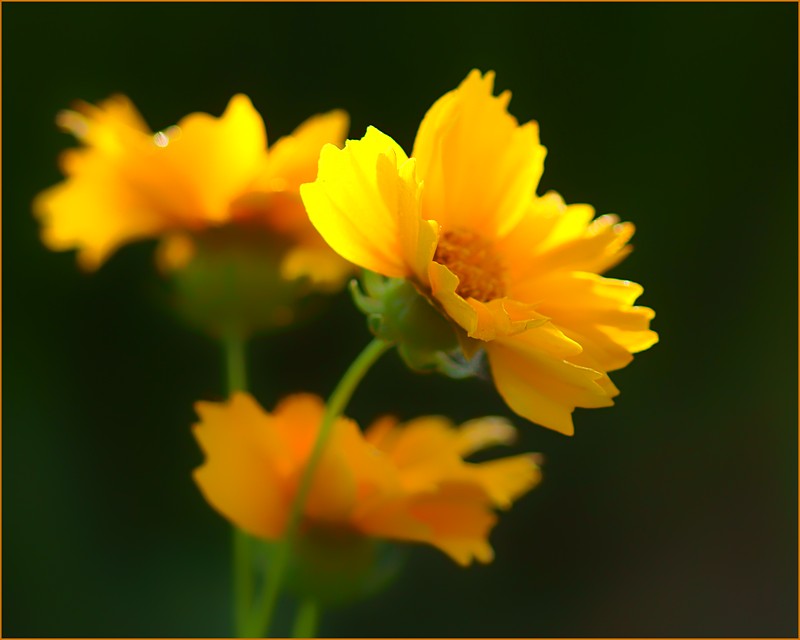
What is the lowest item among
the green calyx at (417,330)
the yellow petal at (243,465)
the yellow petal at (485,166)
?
the yellow petal at (243,465)

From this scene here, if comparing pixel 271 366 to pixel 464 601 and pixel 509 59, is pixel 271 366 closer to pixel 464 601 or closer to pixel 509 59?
pixel 464 601

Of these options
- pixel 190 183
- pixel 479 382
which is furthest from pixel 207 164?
pixel 479 382

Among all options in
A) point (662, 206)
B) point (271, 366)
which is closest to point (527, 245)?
point (271, 366)

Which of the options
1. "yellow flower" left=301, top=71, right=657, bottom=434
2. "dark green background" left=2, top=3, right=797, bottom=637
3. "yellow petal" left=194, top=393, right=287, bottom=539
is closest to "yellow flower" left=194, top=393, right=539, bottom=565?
"yellow petal" left=194, top=393, right=287, bottom=539

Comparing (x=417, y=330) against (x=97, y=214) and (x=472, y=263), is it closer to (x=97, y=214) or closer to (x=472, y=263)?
(x=472, y=263)

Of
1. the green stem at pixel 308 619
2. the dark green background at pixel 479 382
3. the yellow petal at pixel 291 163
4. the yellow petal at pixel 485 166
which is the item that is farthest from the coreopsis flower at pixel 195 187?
the dark green background at pixel 479 382

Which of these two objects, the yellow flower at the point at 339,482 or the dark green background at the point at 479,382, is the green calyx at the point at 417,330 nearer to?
the yellow flower at the point at 339,482
